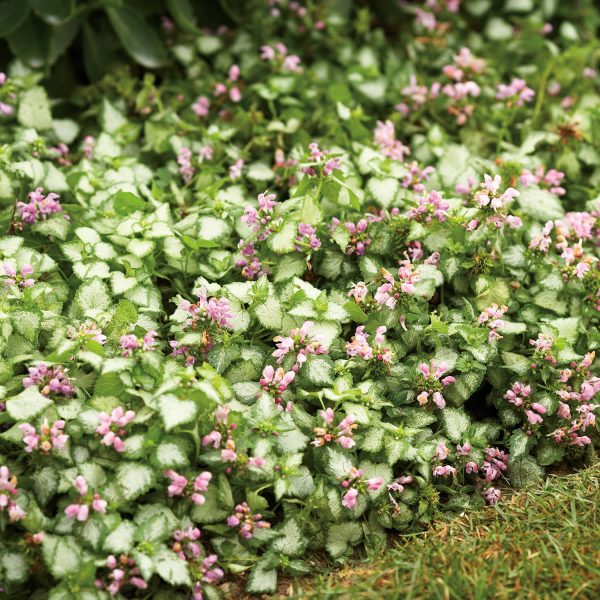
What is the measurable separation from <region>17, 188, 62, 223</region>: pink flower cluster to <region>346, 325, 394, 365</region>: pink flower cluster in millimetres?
1252

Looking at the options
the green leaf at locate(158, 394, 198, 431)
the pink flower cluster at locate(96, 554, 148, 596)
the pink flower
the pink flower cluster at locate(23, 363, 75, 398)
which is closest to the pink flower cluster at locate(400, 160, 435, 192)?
the pink flower

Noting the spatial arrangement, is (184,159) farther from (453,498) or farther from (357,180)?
(453,498)

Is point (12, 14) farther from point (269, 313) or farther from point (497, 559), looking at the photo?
point (497, 559)

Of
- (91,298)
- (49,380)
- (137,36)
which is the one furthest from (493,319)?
(137,36)

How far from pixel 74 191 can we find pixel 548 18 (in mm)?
3267

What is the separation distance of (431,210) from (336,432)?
935 mm

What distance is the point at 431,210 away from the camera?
2.84 meters

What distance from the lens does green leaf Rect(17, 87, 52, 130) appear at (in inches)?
137

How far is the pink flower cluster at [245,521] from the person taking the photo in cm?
228

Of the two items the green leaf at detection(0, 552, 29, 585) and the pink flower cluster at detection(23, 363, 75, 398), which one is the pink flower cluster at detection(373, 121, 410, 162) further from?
the green leaf at detection(0, 552, 29, 585)

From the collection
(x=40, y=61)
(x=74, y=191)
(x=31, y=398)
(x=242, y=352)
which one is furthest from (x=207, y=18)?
(x=31, y=398)

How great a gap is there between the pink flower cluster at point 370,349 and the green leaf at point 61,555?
1.06m

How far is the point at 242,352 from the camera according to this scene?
8.57 ft

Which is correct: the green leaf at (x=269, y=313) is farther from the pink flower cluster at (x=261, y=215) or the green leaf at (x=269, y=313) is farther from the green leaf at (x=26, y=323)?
the green leaf at (x=26, y=323)
